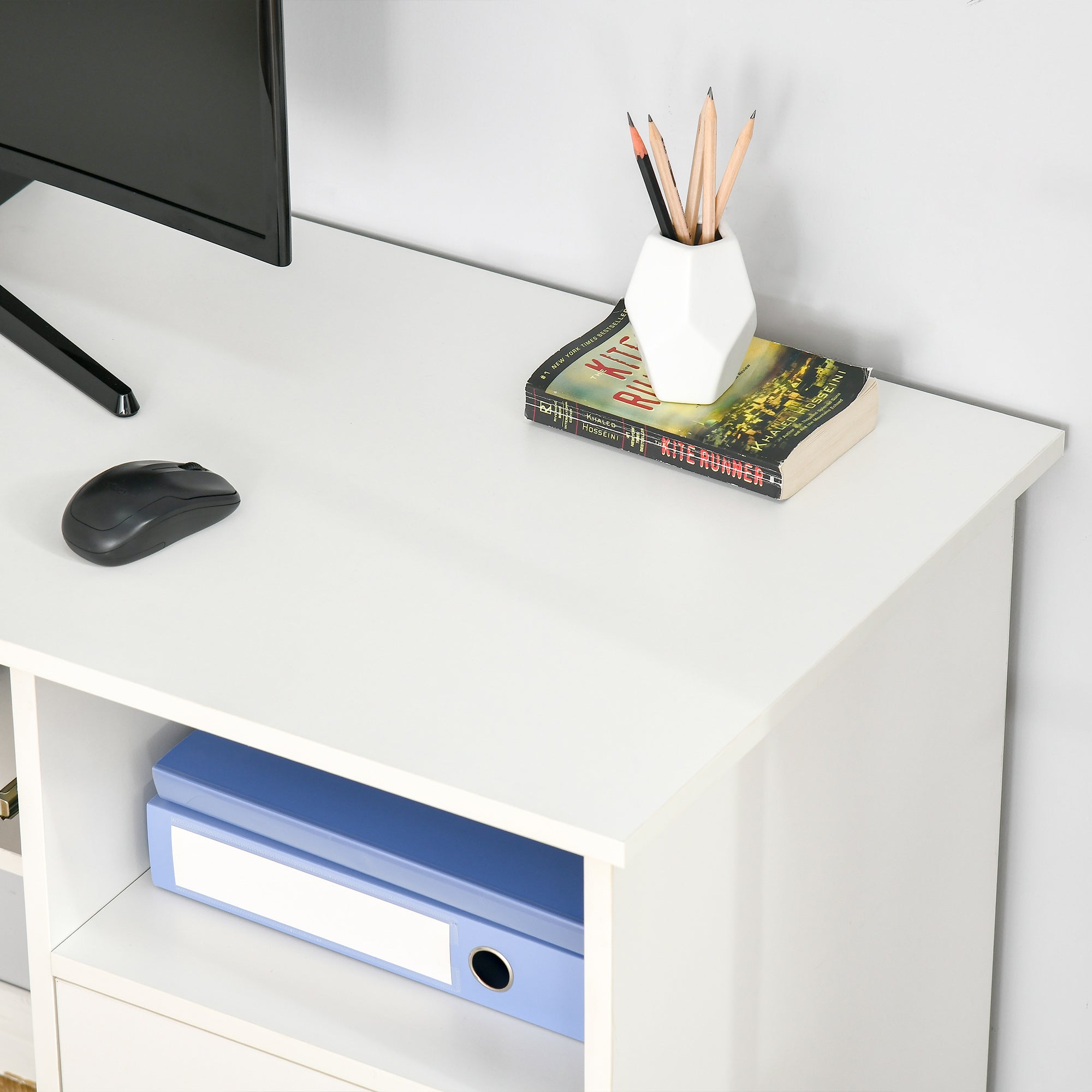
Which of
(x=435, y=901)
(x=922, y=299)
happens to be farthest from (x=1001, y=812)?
(x=435, y=901)

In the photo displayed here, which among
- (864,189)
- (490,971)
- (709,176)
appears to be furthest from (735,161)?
(490,971)

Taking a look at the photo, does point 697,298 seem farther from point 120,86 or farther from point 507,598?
point 120,86

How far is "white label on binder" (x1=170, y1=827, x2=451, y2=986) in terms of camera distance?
3.13 ft

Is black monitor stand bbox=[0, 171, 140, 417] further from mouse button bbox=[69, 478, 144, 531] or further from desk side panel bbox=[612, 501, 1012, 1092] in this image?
desk side panel bbox=[612, 501, 1012, 1092]

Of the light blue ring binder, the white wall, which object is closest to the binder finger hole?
the light blue ring binder

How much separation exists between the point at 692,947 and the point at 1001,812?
0.48 metres

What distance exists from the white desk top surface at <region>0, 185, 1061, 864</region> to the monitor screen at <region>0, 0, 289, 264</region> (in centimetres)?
12

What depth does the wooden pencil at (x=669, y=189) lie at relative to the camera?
104 cm

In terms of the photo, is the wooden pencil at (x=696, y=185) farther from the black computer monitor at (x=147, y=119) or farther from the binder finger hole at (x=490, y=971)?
the binder finger hole at (x=490, y=971)

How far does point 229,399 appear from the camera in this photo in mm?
1115

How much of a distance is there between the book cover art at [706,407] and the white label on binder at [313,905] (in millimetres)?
340

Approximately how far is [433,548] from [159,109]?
0.39 meters

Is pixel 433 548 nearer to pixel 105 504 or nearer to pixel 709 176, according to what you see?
pixel 105 504

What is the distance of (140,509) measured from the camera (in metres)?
0.93
